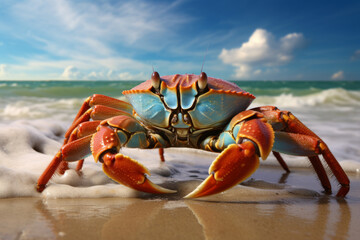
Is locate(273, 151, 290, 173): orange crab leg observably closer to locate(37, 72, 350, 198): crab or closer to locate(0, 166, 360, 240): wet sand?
locate(37, 72, 350, 198): crab

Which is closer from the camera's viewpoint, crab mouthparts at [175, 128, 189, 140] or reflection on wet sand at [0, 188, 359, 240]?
reflection on wet sand at [0, 188, 359, 240]

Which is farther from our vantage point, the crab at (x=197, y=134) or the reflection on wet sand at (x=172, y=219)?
the crab at (x=197, y=134)

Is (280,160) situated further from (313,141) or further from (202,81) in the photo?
(202,81)

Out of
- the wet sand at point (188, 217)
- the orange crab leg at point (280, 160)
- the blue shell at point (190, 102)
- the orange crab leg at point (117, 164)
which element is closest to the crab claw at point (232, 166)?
the wet sand at point (188, 217)

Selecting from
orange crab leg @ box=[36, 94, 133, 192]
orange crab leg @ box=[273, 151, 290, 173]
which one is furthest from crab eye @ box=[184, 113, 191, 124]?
orange crab leg @ box=[273, 151, 290, 173]

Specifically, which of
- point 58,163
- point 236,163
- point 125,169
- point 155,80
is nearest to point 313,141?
point 236,163

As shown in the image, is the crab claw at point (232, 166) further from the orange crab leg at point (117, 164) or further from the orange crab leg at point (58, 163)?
the orange crab leg at point (58, 163)

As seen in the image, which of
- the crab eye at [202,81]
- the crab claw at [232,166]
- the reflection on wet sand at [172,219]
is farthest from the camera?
the crab eye at [202,81]
